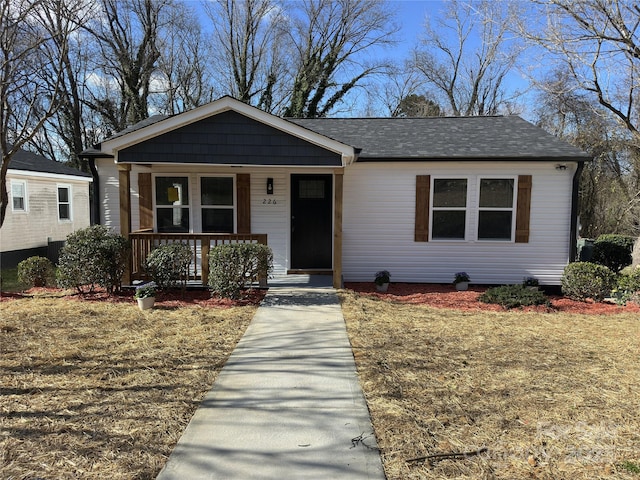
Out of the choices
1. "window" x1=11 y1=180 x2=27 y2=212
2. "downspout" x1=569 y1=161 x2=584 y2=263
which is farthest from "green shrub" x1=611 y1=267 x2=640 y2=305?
"window" x1=11 y1=180 x2=27 y2=212

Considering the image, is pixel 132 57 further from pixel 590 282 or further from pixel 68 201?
pixel 590 282

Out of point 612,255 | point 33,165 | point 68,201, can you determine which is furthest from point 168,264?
point 68,201

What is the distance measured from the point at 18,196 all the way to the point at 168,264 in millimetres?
9540

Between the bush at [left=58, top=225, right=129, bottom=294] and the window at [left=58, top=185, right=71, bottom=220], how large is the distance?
10.2 metres

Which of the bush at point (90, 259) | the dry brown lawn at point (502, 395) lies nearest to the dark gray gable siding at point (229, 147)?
the bush at point (90, 259)

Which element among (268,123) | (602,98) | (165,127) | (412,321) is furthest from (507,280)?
(165,127)

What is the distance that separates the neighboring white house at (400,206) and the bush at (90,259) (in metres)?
1.32

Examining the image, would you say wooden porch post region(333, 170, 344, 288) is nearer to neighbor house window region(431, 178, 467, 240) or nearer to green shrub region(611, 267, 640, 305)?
neighbor house window region(431, 178, 467, 240)

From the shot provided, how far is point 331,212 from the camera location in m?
9.34

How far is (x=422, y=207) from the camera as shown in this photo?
8906 mm

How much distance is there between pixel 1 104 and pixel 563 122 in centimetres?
2331

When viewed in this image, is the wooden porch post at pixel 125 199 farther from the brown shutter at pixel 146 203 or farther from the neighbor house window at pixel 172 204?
the neighbor house window at pixel 172 204

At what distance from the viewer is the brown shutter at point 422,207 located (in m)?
8.85

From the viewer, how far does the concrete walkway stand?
262cm
